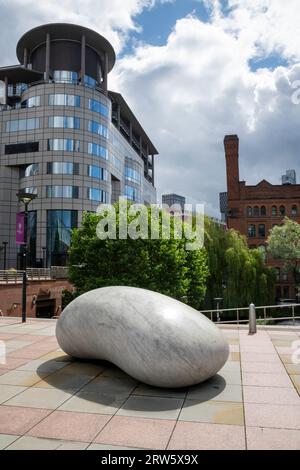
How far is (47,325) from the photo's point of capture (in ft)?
49.8

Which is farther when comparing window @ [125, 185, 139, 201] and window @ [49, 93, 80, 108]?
window @ [125, 185, 139, 201]

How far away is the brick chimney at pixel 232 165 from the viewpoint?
197ft

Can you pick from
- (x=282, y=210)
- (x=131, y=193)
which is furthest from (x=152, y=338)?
(x=131, y=193)

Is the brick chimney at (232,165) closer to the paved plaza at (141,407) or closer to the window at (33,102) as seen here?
the window at (33,102)

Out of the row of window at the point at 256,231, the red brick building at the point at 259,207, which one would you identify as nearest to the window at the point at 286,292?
the red brick building at the point at 259,207

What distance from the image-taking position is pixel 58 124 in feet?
186

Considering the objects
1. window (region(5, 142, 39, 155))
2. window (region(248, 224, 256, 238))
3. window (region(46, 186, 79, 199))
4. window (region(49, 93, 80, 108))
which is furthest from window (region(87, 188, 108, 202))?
window (region(248, 224, 256, 238))

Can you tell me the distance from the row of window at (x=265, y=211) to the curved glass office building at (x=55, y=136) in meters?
23.3

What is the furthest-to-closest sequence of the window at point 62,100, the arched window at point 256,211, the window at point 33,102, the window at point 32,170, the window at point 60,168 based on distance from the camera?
the arched window at point 256,211, the window at point 33,102, the window at point 32,170, the window at point 62,100, the window at point 60,168

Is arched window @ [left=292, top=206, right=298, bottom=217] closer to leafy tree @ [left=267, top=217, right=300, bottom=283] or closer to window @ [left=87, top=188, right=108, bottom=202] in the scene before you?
leafy tree @ [left=267, top=217, right=300, bottom=283]

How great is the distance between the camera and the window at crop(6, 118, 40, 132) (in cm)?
5741

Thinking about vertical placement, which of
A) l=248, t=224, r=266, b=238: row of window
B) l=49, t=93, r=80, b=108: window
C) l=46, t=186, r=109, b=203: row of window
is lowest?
l=248, t=224, r=266, b=238: row of window

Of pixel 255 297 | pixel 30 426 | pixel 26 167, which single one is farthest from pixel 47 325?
pixel 26 167

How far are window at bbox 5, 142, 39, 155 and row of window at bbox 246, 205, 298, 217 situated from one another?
114 ft
